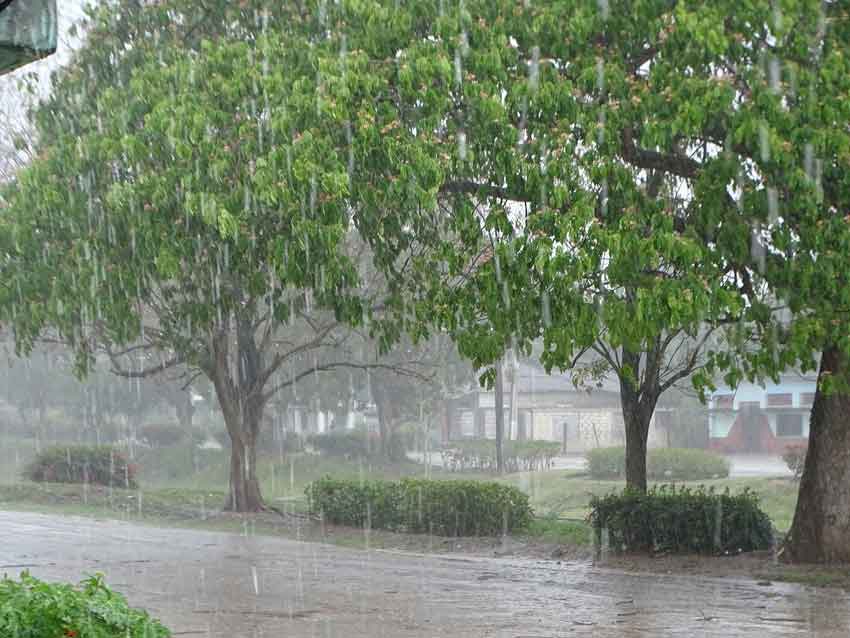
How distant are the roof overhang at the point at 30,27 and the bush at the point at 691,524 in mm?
12697

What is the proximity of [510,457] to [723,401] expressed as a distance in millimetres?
14537

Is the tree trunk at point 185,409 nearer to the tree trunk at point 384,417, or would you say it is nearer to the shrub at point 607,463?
the tree trunk at point 384,417

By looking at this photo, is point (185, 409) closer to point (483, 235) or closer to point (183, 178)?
point (483, 235)

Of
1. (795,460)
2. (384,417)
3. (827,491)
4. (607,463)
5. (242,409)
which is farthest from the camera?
(384,417)

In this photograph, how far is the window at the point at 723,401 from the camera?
55.3 metres

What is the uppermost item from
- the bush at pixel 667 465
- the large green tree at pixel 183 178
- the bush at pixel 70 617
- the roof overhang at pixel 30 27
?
the large green tree at pixel 183 178

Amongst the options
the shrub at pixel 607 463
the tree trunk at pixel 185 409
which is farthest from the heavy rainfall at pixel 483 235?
the tree trunk at pixel 185 409

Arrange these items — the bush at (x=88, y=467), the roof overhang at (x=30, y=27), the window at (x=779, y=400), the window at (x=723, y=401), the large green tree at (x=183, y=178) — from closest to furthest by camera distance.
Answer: the roof overhang at (x=30, y=27), the large green tree at (x=183, y=178), the bush at (x=88, y=467), the window at (x=779, y=400), the window at (x=723, y=401)

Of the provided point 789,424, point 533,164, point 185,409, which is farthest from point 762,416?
point 533,164

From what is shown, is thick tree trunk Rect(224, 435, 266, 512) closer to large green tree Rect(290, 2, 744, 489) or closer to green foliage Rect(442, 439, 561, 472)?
large green tree Rect(290, 2, 744, 489)

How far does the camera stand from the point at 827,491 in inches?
571

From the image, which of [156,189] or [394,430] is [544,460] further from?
→ [156,189]

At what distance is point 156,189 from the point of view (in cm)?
1338

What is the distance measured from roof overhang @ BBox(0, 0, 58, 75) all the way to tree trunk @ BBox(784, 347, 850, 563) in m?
11.8
